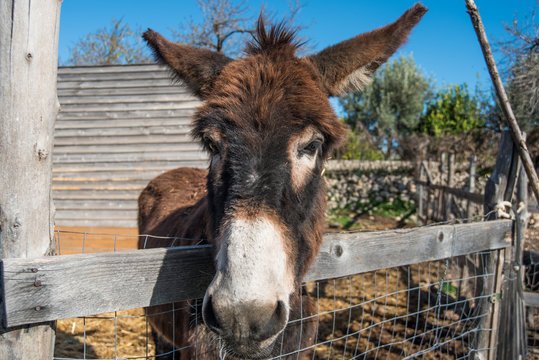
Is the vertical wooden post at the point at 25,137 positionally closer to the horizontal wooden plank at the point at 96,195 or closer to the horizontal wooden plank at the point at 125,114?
the horizontal wooden plank at the point at 125,114

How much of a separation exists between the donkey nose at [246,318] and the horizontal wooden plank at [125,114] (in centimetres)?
776

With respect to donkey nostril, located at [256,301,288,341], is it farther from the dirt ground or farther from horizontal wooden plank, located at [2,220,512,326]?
the dirt ground

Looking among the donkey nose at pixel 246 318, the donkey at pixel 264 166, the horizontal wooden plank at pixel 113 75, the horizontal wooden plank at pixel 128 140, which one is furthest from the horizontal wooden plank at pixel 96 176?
the donkey nose at pixel 246 318

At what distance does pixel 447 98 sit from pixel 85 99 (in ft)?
78.0

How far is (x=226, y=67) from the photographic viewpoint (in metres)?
2.04

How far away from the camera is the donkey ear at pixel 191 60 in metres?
2.13

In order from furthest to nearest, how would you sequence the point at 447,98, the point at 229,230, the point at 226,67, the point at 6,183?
the point at 447,98 < the point at 226,67 < the point at 229,230 < the point at 6,183

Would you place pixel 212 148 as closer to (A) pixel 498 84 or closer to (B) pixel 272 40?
(B) pixel 272 40

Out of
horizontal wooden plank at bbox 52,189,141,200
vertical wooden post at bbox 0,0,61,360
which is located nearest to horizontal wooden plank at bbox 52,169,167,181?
horizontal wooden plank at bbox 52,189,141,200

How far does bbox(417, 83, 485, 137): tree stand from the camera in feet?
76.0

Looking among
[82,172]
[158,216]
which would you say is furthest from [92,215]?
[158,216]

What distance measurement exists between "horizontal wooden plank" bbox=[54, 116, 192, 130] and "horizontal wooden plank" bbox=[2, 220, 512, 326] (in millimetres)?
7167

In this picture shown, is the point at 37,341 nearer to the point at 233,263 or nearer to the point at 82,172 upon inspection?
the point at 233,263

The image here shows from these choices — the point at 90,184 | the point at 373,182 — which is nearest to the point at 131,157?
the point at 90,184
